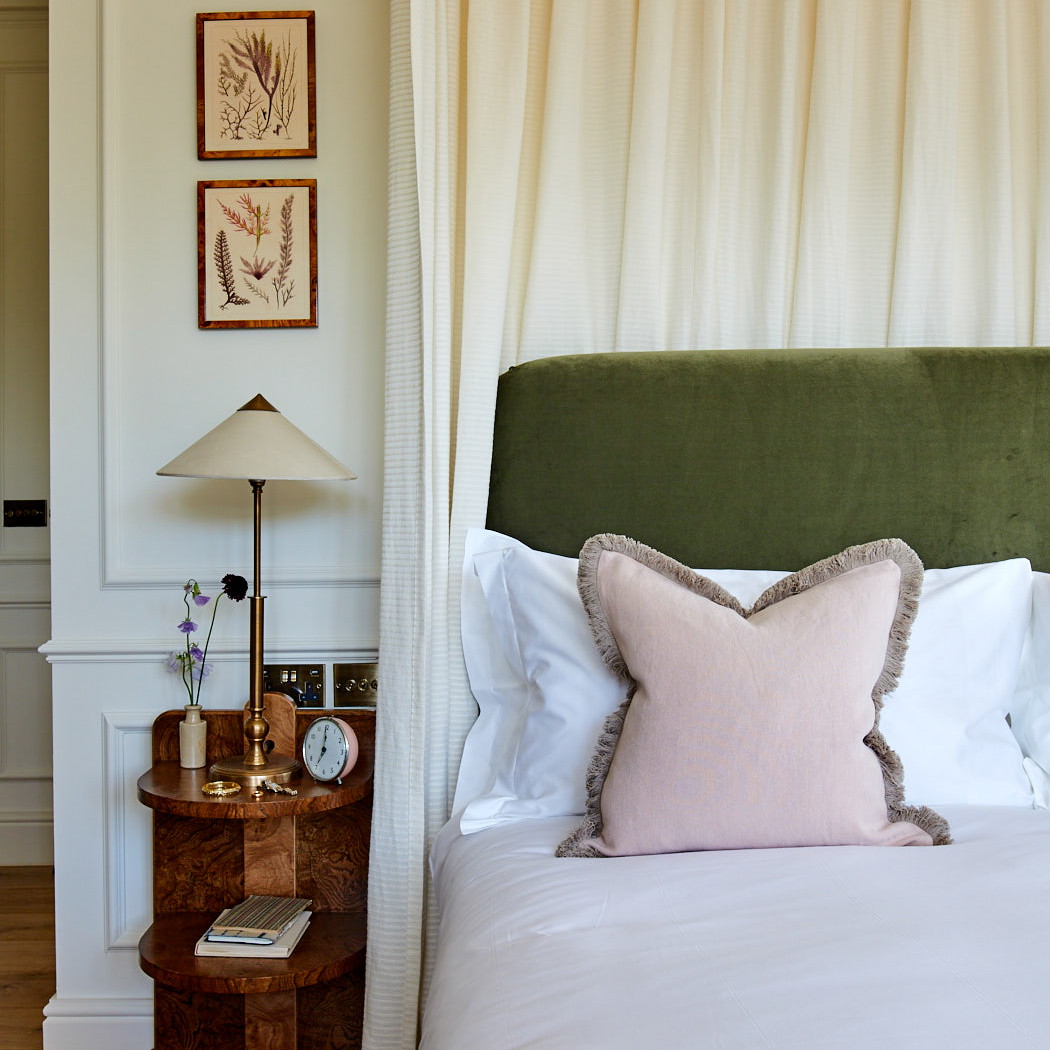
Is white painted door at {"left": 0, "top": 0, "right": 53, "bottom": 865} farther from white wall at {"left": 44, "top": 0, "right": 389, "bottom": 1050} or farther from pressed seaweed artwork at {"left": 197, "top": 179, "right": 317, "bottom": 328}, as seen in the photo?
pressed seaweed artwork at {"left": 197, "top": 179, "right": 317, "bottom": 328}

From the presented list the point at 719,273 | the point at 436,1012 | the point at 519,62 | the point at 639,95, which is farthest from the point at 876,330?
the point at 436,1012

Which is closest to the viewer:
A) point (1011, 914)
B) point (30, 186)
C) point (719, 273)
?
point (1011, 914)

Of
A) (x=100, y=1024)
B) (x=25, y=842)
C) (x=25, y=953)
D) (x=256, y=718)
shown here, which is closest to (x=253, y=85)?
(x=256, y=718)

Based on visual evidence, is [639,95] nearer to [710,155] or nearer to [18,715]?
[710,155]

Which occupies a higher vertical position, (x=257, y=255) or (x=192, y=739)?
(x=257, y=255)

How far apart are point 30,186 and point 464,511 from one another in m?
2.44

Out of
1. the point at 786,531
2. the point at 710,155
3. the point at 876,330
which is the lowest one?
the point at 786,531

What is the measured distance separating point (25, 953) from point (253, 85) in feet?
7.66

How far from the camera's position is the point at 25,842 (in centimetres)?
332

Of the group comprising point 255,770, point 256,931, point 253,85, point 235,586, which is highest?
point 253,85

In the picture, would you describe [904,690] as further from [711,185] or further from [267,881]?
[267,881]

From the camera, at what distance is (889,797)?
141cm

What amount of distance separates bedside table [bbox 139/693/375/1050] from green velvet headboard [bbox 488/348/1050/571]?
67cm

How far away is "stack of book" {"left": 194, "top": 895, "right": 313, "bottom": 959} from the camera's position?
1788 millimetres
